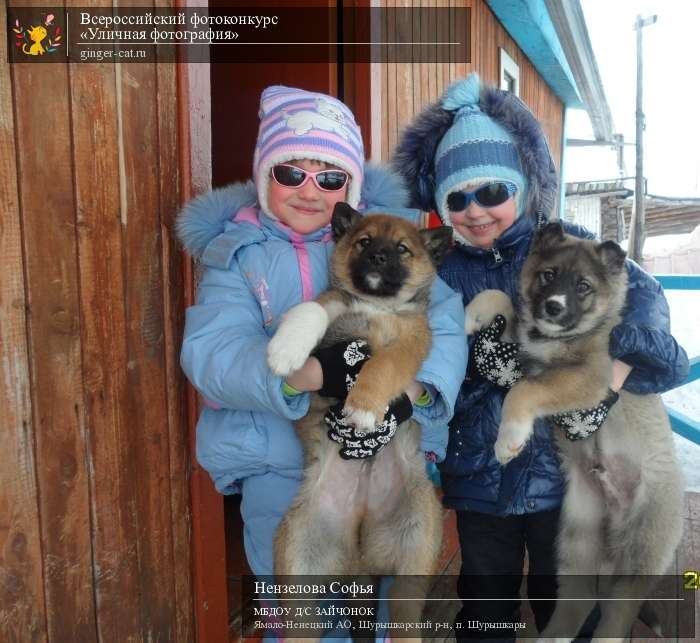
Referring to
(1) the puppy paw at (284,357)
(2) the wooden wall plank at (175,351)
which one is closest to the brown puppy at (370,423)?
(1) the puppy paw at (284,357)

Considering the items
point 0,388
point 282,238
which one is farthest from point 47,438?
point 282,238

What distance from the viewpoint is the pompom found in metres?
2.69

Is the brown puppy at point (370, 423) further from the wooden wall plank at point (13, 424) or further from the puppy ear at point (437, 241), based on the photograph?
the wooden wall plank at point (13, 424)

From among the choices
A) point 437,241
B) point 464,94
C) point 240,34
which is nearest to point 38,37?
point 437,241

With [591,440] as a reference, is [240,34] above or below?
above

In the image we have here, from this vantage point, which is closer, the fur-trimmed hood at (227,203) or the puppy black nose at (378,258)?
the fur-trimmed hood at (227,203)

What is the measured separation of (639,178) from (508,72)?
23.6ft

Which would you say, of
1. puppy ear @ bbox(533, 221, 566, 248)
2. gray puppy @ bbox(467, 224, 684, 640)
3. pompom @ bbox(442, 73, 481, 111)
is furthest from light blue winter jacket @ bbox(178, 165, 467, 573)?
pompom @ bbox(442, 73, 481, 111)

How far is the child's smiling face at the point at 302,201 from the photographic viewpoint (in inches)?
93.0

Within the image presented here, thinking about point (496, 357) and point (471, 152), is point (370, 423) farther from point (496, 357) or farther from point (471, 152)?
point (471, 152)

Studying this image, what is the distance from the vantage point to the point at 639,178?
13.6 metres

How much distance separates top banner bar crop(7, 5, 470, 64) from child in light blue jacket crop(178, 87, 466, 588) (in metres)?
0.52

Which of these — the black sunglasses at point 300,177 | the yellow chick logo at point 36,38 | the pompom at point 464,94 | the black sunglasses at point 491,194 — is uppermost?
the pompom at point 464,94

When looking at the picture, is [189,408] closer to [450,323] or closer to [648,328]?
[450,323]
